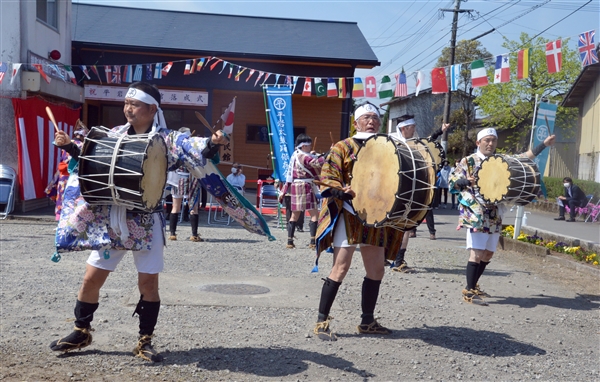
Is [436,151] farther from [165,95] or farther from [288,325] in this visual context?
[165,95]

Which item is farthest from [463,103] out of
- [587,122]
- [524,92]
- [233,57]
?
[233,57]

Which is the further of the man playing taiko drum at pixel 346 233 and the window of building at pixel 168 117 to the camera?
the window of building at pixel 168 117

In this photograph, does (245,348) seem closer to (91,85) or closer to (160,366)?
(160,366)

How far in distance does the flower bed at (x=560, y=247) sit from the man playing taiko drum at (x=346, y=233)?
5.54 meters

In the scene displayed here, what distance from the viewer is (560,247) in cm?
1072

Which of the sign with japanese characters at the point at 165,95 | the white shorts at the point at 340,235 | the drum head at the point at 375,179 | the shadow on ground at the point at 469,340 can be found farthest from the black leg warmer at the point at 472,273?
the sign with japanese characters at the point at 165,95

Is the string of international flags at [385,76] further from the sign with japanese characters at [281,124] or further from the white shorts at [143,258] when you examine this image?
the white shorts at [143,258]

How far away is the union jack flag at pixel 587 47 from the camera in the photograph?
33.5 ft

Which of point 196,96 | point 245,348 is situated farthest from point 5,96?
point 245,348

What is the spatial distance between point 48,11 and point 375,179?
12461mm

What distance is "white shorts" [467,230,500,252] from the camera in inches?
263

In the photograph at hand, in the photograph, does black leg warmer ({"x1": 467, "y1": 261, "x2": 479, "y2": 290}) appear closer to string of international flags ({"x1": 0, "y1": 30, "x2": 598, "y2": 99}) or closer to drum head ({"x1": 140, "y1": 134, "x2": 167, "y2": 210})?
drum head ({"x1": 140, "y1": 134, "x2": 167, "y2": 210})

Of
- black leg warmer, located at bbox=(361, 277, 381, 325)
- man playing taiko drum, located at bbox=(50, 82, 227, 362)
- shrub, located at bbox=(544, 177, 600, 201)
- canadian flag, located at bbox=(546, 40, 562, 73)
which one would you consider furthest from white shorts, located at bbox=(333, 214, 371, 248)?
shrub, located at bbox=(544, 177, 600, 201)

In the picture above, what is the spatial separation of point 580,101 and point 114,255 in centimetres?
2652
